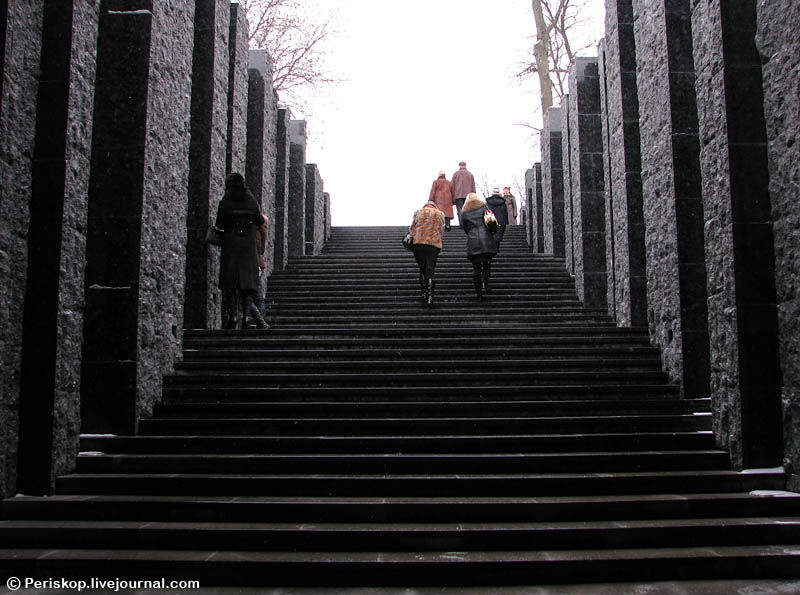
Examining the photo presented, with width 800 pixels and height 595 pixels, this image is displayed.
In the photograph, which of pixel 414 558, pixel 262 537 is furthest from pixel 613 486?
pixel 262 537

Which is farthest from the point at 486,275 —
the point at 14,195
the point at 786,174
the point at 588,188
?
the point at 14,195

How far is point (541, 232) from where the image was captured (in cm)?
1507

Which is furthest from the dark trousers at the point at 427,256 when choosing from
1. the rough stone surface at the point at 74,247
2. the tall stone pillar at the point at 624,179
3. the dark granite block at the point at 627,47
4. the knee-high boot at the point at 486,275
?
the rough stone surface at the point at 74,247

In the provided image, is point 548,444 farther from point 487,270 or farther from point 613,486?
point 487,270

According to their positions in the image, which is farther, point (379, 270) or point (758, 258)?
point (379, 270)

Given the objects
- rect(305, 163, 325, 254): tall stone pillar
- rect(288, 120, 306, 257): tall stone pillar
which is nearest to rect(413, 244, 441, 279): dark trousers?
rect(288, 120, 306, 257): tall stone pillar

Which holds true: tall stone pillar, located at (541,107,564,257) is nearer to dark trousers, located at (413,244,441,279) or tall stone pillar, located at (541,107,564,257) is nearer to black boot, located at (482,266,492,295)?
black boot, located at (482,266,492,295)

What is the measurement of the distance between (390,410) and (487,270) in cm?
494

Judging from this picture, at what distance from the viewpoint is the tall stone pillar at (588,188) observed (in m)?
10.8

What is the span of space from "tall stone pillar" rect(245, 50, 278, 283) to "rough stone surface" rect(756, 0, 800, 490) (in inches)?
326

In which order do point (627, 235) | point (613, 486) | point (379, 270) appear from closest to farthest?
1. point (613, 486)
2. point (627, 235)
3. point (379, 270)

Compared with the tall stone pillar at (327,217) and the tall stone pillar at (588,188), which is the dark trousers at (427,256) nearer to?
the tall stone pillar at (588,188)

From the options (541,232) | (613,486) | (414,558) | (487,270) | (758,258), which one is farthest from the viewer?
(541,232)

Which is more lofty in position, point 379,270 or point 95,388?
point 379,270
